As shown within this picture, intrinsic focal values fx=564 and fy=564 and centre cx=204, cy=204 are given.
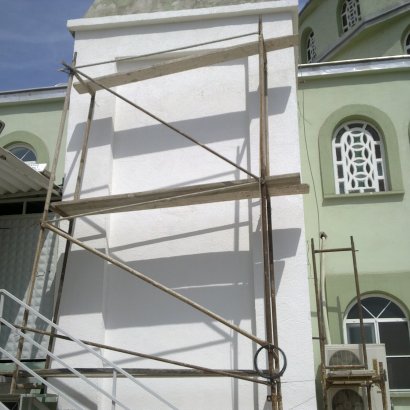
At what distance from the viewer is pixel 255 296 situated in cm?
713

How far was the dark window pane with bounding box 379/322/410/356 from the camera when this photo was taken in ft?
31.4

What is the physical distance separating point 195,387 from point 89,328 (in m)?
1.59

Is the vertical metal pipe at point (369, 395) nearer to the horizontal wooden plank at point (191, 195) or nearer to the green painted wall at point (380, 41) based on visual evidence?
the horizontal wooden plank at point (191, 195)

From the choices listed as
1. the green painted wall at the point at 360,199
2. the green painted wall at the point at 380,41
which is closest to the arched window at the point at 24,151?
the green painted wall at the point at 360,199

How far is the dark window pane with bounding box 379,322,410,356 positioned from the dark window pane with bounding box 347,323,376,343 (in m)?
0.15

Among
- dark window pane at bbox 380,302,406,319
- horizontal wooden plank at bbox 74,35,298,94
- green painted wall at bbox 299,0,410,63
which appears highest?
green painted wall at bbox 299,0,410,63

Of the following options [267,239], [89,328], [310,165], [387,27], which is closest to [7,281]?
[89,328]

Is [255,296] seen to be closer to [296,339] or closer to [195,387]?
[296,339]

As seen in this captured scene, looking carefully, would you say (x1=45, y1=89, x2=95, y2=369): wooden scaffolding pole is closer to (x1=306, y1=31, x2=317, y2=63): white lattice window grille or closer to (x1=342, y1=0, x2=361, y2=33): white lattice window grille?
(x1=342, y1=0, x2=361, y2=33): white lattice window grille

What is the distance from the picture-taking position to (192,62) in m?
7.94

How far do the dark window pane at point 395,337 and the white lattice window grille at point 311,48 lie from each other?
963cm

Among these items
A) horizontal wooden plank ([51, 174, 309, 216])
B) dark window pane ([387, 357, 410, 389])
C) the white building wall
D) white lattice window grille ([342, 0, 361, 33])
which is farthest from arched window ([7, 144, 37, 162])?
white lattice window grille ([342, 0, 361, 33])

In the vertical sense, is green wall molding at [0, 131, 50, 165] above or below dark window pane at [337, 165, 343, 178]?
above

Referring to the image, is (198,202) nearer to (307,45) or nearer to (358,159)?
(358,159)
